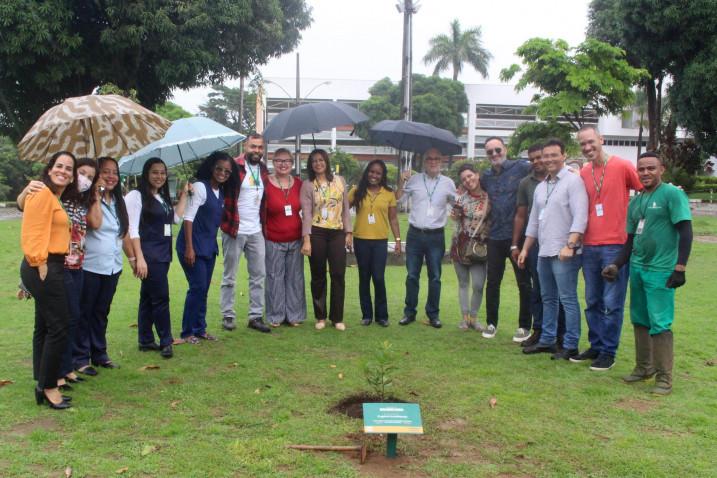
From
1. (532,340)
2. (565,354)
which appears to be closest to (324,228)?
(532,340)

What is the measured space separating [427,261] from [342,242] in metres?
0.99

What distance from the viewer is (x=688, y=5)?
2097 centimetres

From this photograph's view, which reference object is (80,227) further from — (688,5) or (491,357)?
(688,5)

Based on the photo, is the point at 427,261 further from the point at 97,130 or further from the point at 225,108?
the point at 225,108

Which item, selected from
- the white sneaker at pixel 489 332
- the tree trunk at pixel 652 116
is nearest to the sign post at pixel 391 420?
the white sneaker at pixel 489 332

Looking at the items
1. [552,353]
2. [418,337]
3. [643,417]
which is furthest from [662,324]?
[418,337]

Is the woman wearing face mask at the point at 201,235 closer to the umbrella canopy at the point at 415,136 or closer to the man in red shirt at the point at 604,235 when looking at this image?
the umbrella canopy at the point at 415,136

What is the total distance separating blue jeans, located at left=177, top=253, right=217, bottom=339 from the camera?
20.4ft

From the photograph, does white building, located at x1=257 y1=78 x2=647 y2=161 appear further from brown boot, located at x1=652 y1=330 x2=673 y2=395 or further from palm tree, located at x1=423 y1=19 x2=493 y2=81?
brown boot, located at x1=652 y1=330 x2=673 y2=395

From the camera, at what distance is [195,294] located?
623cm

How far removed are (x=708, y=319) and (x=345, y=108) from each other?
5.09m

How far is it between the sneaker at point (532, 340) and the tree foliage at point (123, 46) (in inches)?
521

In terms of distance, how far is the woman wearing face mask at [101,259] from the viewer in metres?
4.98

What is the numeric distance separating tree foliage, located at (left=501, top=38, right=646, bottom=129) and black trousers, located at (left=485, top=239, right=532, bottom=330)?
16603mm
